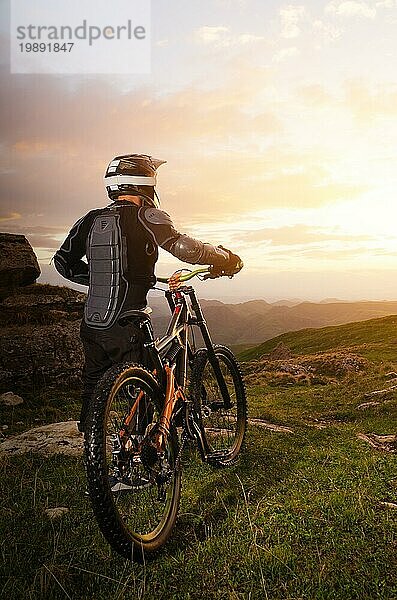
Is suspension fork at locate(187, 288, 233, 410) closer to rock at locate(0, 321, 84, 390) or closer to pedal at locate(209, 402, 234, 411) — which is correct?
pedal at locate(209, 402, 234, 411)

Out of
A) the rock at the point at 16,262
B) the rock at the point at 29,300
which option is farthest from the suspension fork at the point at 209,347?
the rock at the point at 16,262

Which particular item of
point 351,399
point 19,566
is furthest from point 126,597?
point 351,399

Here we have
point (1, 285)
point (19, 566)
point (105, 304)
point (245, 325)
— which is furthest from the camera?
point (245, 325)

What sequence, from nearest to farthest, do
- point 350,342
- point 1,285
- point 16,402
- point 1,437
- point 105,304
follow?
point 105,304, point 1,437, point 16,402, point 1,285, point 350,342

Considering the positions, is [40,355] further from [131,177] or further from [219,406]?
[131,177]

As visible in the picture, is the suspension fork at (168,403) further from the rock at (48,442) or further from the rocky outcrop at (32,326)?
the rocky outcrop at (32,326)

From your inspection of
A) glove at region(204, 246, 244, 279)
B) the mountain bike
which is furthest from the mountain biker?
glove at region(204, 246, 244, 279)

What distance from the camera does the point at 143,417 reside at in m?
5.07

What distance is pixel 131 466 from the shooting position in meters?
4.70

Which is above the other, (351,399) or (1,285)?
(1,285)

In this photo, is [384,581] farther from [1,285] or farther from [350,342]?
[350,342]

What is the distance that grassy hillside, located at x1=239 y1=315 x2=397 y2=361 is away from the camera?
24859mm

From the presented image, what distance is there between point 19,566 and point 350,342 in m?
35.5

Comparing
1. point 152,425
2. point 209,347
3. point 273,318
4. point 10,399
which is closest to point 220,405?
point 209,347
